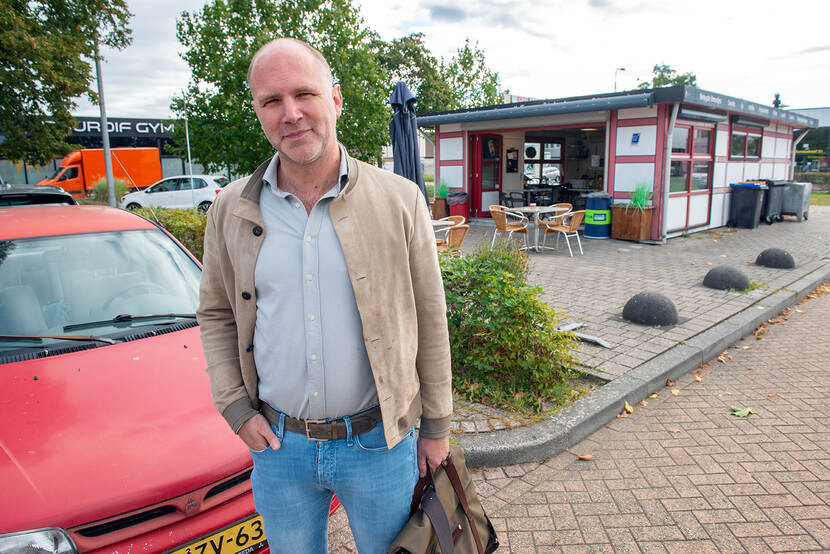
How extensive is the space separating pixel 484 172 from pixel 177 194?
13.2 meters

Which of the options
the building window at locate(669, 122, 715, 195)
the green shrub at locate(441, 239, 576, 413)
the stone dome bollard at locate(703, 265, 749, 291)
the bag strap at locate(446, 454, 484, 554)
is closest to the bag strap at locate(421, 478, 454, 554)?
the bag strap at locate(446, 454, 484, 554)

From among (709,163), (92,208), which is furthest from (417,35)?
(92,208)

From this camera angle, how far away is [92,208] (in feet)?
12.7

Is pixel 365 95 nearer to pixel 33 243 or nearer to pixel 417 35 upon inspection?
pixel 33 243

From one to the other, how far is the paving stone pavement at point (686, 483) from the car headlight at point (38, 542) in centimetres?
132

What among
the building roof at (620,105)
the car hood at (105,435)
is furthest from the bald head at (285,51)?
the building roof at (620,105)

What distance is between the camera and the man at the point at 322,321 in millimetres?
1545

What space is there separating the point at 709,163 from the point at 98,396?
15.1m

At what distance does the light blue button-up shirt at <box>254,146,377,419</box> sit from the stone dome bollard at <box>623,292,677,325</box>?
522 cm

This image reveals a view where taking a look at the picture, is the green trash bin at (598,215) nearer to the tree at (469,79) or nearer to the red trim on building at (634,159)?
the red trim on building at (634,159)

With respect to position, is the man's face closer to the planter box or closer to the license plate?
the license plate

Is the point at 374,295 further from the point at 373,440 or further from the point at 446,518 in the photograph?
the point at 446,518

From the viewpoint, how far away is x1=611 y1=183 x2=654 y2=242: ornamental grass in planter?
1224 centimetres

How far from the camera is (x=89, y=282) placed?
121 inches
